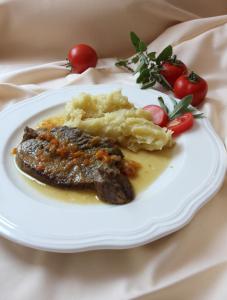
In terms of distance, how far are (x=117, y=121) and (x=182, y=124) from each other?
0.75 feet

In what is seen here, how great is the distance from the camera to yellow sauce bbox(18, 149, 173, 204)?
1.31m

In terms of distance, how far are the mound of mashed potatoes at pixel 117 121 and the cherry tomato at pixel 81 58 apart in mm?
447

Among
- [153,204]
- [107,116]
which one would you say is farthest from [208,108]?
[153,204]

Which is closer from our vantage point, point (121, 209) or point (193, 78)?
point (121, 209)

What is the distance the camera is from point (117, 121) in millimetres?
1557

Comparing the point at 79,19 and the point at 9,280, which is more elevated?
the point at 79,19

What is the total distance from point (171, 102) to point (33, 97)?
1.82ft

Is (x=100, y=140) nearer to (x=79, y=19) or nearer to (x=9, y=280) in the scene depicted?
(x=9, y=280)

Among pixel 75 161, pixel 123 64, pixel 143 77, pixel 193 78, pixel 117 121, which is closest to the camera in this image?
pixel 75 161

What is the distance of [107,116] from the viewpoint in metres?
→ 1.59

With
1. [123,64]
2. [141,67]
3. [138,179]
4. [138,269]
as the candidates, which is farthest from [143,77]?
[138,269]

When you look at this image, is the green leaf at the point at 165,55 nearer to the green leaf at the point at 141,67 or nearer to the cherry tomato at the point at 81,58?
the green leaf at the point at 141,67

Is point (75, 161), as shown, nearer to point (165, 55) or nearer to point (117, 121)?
point (117, 121)

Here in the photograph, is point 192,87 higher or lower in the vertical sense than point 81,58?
higher
